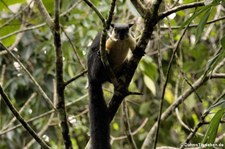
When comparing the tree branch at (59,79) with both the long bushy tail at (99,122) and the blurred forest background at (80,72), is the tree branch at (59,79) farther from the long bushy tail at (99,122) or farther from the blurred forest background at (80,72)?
the blurred forest background at (80,72)

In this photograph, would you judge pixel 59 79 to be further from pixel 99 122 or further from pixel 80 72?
pixel 80 72

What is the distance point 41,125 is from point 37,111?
0.23m

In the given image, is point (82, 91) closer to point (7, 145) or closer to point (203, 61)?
point (7, 145)

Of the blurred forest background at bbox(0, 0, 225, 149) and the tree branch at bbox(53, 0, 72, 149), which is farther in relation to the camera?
the blurred forest background at bbox(0, 0, 225, 149)

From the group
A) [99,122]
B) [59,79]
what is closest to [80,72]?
[99,122]

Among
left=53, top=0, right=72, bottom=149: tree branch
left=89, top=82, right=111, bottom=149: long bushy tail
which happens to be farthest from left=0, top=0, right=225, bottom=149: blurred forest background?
left=53, top=0, right=72, bottom=149: tree branch

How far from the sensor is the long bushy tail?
7.93 feet

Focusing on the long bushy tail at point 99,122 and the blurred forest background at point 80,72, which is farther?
the blurred forest background at point 80,72

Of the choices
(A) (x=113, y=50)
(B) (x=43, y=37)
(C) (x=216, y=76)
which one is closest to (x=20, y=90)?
(B) (x=43, y=37)

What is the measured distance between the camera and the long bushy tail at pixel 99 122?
2.42m

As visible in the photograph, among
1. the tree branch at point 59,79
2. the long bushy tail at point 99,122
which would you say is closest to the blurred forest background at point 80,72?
the long bushy tail at point 99,122

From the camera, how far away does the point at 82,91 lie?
4.63 m

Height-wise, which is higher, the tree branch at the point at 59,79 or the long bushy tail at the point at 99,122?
the tree branch at the point at 59,79

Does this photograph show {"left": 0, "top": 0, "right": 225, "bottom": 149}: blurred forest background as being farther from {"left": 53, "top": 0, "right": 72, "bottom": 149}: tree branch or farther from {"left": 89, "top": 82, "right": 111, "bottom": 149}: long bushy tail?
{"left": 53, "top": 0, "right": 72, "bottom": 149}: tree branch
